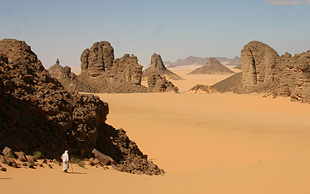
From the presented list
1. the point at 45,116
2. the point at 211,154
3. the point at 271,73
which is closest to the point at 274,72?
the point at 271,73

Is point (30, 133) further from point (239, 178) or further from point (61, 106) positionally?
point (239, 178)

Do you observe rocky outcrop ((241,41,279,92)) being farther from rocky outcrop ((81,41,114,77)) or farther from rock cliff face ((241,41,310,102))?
rocky outcrop ((81,41,114,77))

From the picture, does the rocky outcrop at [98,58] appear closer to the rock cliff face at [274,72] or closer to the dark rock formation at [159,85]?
the dark rock formation at [159,85]

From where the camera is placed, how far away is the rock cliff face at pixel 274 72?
2581 centimetres

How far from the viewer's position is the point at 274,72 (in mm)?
37625

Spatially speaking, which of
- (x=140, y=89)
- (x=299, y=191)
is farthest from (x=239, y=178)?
(x=140, y=89)

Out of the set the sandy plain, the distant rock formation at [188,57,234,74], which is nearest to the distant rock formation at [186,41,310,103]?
the sandy plain

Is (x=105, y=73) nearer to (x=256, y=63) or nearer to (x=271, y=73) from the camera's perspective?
(x=256, y=63)

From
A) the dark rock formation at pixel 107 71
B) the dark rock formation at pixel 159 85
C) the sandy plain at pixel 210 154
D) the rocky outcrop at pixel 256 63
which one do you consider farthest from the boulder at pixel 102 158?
the dark rock formation at pixel 107 71

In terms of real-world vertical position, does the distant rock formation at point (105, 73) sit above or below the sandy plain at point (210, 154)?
above

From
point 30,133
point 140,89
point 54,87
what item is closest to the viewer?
point 30,133

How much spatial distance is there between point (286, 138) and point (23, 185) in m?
13.2

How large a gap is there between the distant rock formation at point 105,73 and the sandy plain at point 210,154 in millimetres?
13873

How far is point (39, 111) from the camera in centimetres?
778
